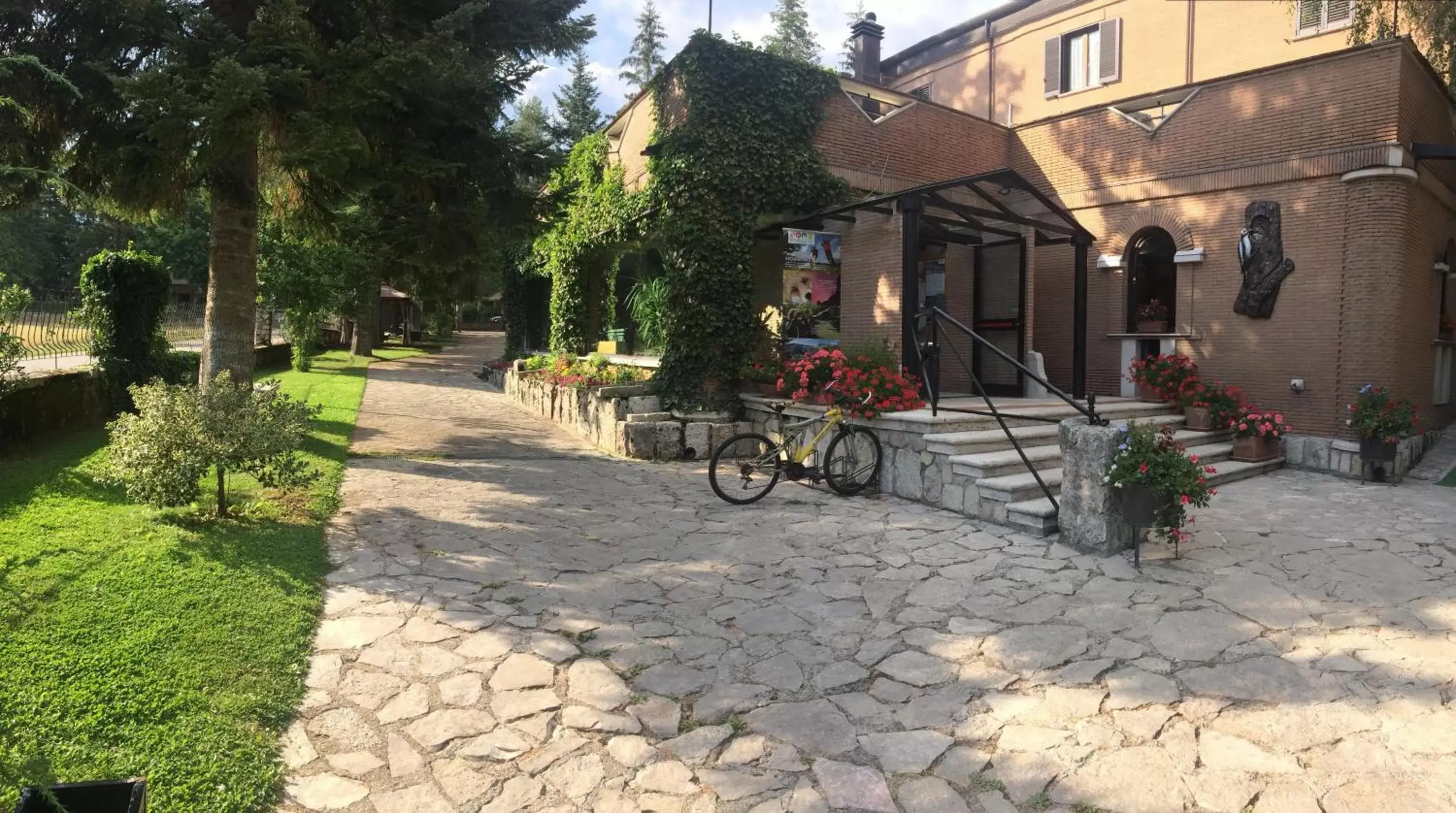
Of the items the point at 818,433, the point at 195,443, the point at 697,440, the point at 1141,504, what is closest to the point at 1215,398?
the point at 818,433

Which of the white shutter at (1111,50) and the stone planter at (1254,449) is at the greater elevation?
the white shutter at (1111,50)

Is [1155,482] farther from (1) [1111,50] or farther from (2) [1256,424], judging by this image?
(1) [1111,50]

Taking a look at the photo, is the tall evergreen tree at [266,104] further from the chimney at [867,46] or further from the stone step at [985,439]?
the chimney at [867,46]

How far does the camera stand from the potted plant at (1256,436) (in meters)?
9.44

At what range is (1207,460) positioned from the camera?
9.22 meters

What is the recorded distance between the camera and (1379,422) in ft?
29.0

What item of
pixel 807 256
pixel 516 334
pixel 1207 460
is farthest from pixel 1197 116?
pixel 516 334

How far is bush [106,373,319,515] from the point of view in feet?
17.2

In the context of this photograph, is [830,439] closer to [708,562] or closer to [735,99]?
[708,562]

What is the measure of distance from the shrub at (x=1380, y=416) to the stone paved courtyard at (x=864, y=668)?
271 cm

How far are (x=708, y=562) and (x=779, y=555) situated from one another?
22.1 inches

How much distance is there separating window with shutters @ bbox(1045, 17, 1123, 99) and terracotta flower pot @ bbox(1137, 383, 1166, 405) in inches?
427

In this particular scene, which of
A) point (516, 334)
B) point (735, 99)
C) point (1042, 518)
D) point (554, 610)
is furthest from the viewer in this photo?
point (516, 334)

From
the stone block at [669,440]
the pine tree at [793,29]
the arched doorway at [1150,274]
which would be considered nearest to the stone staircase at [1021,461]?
the arched doorway at [1150,274]
